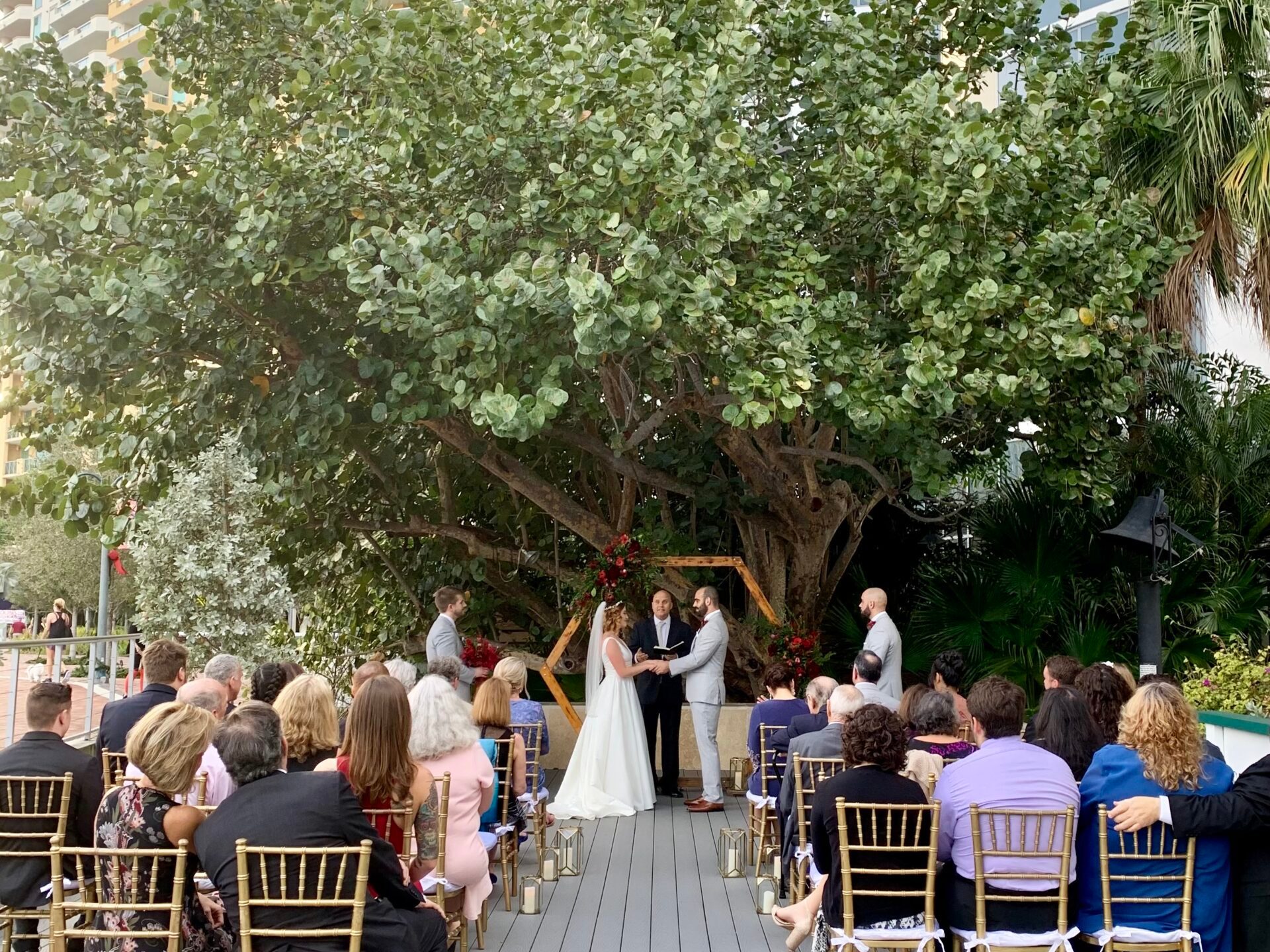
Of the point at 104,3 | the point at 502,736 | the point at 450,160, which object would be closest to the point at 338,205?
the point at 450,160

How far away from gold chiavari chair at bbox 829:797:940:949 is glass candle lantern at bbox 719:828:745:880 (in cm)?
326

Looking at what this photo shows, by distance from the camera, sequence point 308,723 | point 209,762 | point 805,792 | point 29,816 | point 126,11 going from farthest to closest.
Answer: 1. point 126,11
2. point 805,792
3. point 209,762
4. point 308,723
5. point 29,816

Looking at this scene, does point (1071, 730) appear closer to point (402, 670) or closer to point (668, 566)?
point (402, 670)

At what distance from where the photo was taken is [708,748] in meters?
10.2

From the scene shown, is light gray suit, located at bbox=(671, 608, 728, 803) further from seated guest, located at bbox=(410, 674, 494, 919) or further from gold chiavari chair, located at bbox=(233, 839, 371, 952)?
gold chiavari chair, located at bbox=(233, 839, 371, 952)

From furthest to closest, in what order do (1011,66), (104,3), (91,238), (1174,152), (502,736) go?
(104,3), (1011,66), (1174,152), (91,238), (502,736)

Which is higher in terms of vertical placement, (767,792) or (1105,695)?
(1105,695)

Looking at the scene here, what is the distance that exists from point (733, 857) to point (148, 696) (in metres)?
3.66

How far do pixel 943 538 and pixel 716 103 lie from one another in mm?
7680

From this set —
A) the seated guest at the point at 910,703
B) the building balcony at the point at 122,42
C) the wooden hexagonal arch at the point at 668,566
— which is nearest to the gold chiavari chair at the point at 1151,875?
the seated guest at the point at 910,703

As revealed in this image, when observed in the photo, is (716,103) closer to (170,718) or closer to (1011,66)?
(170,718)

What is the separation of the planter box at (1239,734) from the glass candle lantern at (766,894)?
2.67m

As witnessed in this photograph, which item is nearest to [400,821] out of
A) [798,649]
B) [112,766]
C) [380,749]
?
[380,749]

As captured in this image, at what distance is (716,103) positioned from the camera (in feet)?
29.0
